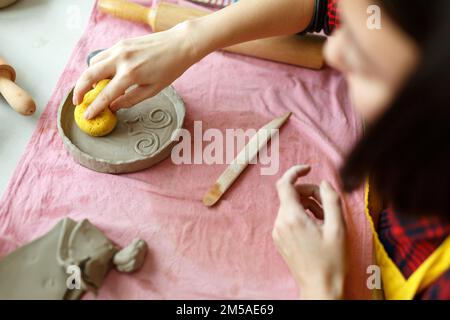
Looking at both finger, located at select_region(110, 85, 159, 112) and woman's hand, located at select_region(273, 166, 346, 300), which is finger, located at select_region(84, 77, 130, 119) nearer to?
finger, located at select_region(110, 85, 159, 112)

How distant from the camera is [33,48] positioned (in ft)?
3.80

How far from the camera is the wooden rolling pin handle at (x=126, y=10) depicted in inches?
46.6

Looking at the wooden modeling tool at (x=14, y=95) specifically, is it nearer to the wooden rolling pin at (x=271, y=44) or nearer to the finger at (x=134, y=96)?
the finger at (x=134, y=96)

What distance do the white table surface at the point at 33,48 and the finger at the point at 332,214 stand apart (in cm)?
65

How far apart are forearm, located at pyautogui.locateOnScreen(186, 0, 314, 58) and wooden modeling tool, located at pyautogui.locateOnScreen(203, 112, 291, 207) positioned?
205mm

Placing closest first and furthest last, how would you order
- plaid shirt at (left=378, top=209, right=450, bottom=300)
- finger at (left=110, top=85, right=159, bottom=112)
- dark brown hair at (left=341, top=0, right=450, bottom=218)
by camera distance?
1. dark brown hair at (left=341, top=0, right=450, bottom=218)
2. plaid shirt at (left=378, top=209, right=450, bottom=300)
3. finger at (left=110, top=85, right=159, bottom=112)

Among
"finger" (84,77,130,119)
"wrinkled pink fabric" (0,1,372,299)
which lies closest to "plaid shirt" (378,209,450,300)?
"wrinkled pink fabric" (0,1,372,299)

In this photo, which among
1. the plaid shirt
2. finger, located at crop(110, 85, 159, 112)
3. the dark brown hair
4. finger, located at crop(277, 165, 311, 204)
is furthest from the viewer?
finger, located at crop(110, 85, 159, 112)

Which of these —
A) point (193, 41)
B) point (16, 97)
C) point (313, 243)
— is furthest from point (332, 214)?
point (16, 97)

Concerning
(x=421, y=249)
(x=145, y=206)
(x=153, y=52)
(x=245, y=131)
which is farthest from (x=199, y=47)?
(x=421, y=249)

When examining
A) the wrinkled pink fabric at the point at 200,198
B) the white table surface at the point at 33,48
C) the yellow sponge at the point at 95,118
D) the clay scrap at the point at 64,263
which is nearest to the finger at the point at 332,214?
the wrinkled pink fabric at the point at 200,198

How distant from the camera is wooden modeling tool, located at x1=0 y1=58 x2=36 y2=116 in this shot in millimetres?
988

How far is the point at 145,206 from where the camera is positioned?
907 mm

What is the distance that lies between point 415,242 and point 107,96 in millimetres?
627
